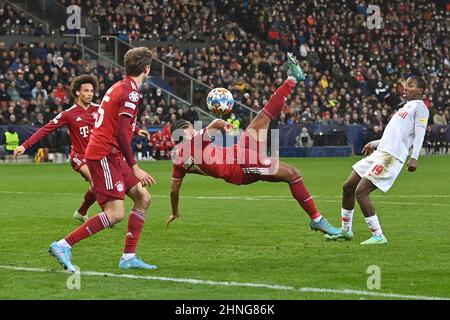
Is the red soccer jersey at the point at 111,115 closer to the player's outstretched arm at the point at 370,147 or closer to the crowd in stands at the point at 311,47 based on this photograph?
the player's outstretched arm at the point at 370,147

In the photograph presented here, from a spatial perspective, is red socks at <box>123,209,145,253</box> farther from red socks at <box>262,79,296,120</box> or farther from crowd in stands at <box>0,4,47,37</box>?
crowd in stands at <box>0,4,47,37</box>

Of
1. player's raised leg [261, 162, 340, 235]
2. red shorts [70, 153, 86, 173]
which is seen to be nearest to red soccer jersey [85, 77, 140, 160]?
player's raised leg [261, 162, 340, 235]

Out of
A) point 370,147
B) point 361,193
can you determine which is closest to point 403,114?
point 370,147

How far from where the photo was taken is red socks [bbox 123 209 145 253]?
1091 centimetres

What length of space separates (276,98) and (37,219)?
540cm

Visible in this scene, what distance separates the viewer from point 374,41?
2223 inches

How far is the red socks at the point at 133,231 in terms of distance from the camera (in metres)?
10.9

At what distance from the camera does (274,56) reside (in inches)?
2000

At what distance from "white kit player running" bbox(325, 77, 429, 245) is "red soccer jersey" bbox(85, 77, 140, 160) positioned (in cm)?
385

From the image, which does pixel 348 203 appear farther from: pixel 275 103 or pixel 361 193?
pixel 275 103

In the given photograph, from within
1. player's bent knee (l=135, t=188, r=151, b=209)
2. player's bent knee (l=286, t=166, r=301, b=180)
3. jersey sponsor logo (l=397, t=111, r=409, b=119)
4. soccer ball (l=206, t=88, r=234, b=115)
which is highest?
soccer ball (l=206, t=88, r=234, b=115)

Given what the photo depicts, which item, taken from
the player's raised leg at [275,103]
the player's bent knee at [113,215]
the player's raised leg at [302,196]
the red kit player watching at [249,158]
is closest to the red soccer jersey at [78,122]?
the red kit player watching at [249,158]
